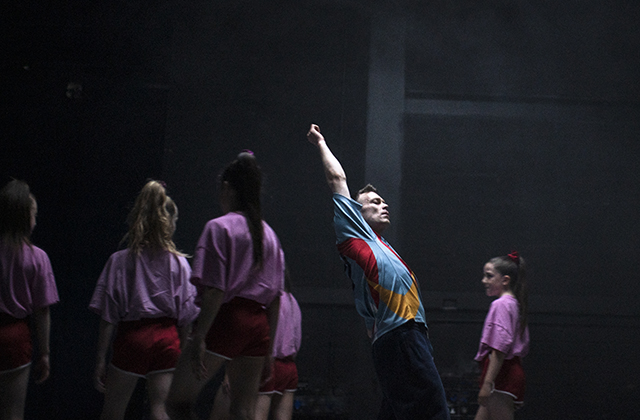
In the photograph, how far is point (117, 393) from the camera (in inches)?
96.0

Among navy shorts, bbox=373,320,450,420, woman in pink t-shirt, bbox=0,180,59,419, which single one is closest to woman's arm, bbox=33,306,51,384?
woman in pink t-shirt, bbox=0,180,59,419

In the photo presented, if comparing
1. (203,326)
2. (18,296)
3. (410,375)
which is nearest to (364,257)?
(410,375)

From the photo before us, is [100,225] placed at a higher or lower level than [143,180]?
lower

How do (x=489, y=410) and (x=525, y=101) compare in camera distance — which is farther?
(x=525, y=101)

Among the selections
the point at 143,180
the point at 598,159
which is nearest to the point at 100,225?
the point at 143,180

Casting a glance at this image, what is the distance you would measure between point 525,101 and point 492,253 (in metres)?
1.45

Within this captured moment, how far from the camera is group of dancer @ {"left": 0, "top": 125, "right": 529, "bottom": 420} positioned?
193cm

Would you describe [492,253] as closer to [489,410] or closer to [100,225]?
[489,410]

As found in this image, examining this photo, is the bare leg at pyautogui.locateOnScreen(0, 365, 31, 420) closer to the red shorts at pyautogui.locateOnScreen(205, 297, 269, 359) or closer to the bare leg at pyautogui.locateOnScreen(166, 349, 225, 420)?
the bare leg at pyautogui.locateOnScreen(166, 349, 225, 420)

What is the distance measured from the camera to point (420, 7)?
5.07 metres

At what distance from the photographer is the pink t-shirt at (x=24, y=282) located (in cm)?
259

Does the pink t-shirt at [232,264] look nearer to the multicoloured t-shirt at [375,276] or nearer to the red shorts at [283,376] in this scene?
the multicoloured t-shirt at [375,276]

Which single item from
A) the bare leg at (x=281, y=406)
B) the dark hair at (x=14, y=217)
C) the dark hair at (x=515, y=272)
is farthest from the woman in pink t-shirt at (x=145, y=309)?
the dark hair at (x=515, y=272)

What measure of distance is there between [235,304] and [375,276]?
601mm
